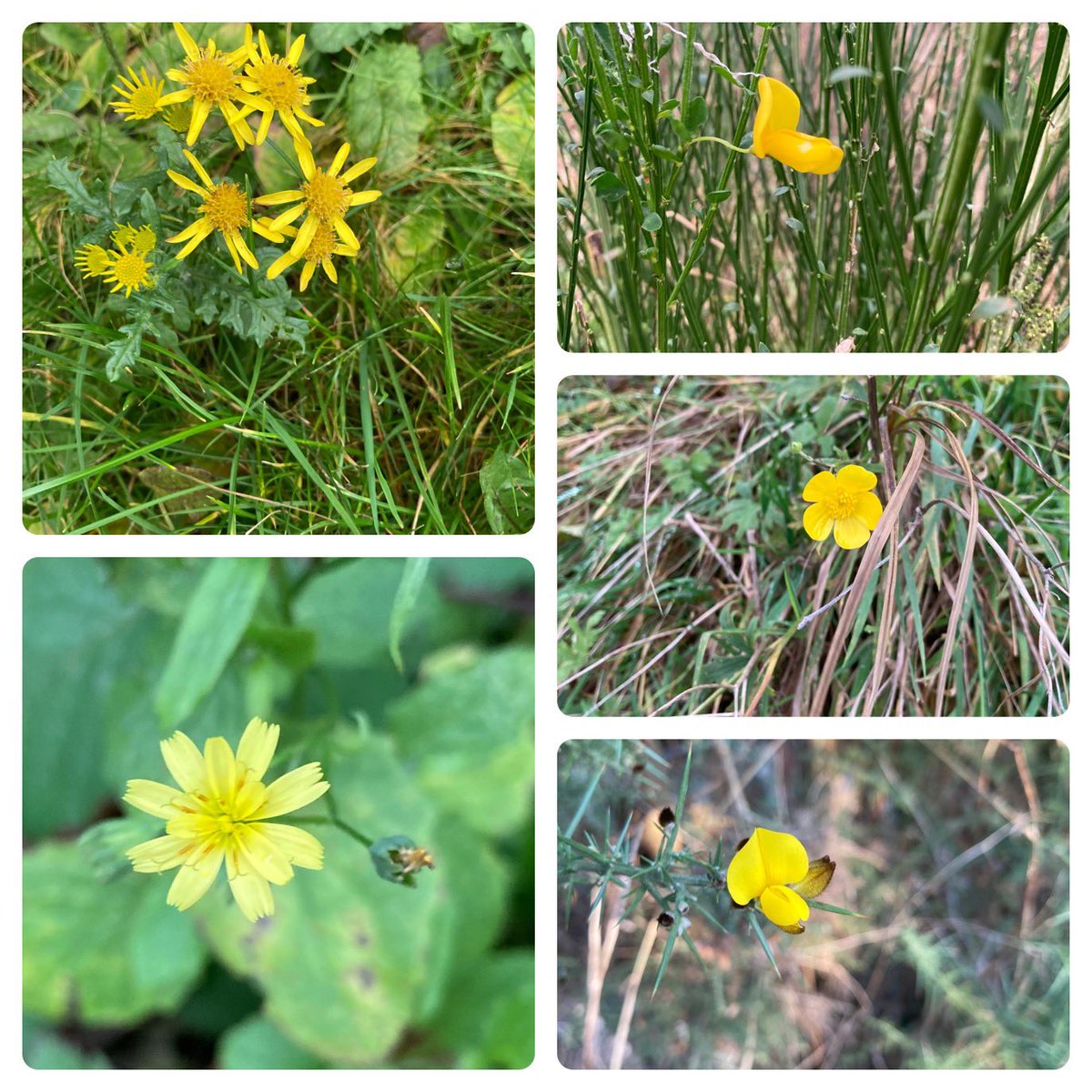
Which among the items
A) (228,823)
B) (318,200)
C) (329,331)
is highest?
(318,200)

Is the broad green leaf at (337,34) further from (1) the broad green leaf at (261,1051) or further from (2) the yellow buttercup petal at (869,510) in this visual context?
(1) the broad green leaf at (261,1051)

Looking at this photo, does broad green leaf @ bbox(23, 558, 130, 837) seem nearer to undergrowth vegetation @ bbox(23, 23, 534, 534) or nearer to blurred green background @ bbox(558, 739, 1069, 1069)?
undergrowth vegetation @ bbox(23, 23, 534, 534)

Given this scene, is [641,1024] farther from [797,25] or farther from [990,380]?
[797,25]

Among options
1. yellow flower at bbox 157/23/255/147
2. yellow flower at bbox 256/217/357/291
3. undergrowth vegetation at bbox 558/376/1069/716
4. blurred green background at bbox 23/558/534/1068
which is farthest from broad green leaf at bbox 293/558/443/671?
yellow flower at bbox 157/23/255/147

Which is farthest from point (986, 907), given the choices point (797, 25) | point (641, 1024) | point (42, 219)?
point (42, 219)

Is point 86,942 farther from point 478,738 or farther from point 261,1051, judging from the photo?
point 478,738

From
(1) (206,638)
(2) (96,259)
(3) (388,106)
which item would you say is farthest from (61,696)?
(3) (388,106)

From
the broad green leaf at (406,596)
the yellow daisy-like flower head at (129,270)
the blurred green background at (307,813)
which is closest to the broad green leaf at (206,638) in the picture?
the blurred green background at (307,813)
